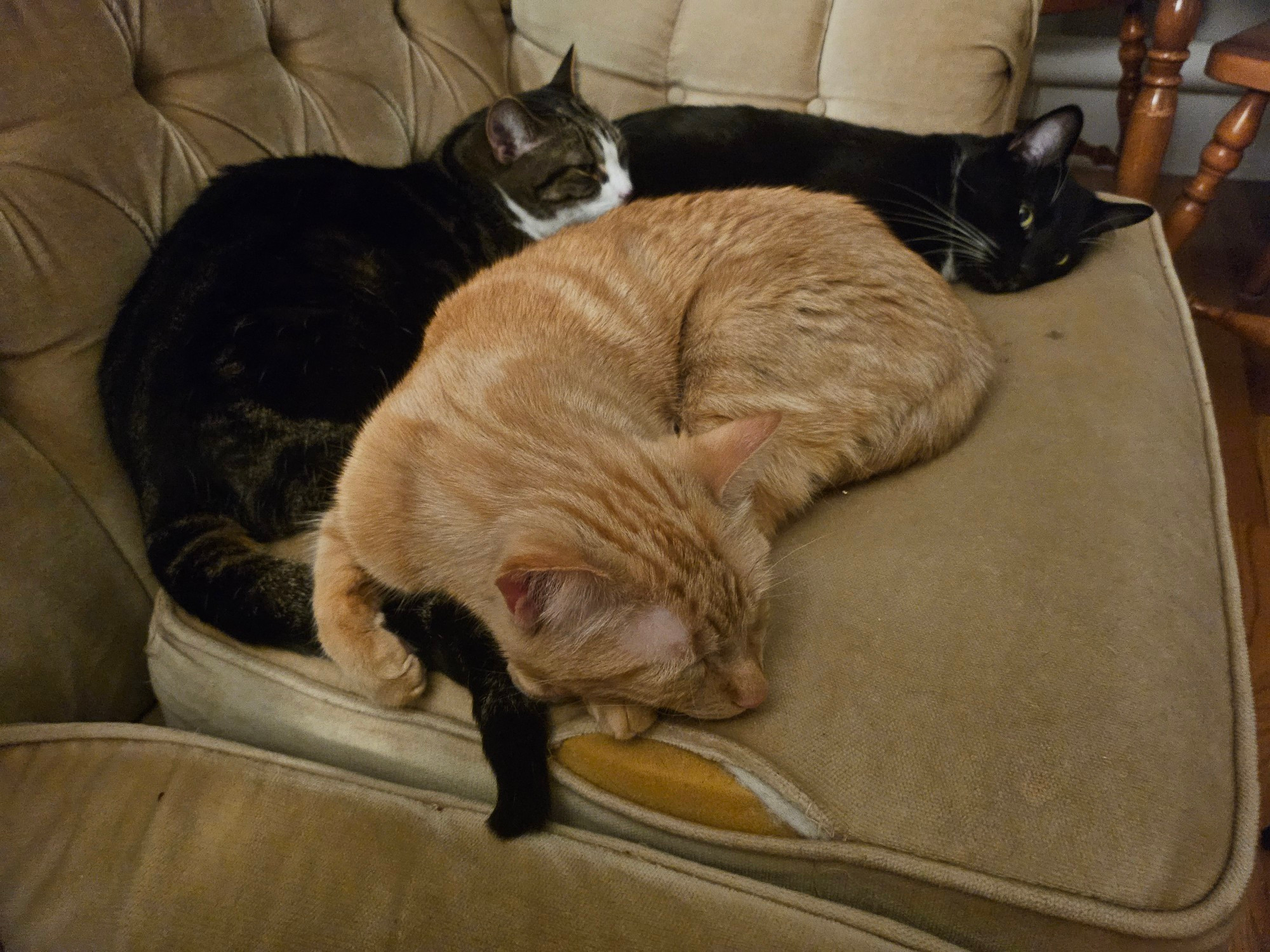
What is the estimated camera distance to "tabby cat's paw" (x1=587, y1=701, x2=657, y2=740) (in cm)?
85

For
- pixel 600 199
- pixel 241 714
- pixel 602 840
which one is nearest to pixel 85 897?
pixel 241 714

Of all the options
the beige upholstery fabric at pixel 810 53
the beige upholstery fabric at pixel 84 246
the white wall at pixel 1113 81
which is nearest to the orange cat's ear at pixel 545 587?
the beige upholstery fabric at pixel 84 246

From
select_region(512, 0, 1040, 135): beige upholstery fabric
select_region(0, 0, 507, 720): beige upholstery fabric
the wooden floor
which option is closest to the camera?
select_region(0, 0, 507, 720): beige upholstery fabric

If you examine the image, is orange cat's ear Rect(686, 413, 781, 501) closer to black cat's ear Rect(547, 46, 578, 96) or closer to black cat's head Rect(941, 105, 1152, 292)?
black cat's head Rect(941, 105, 1152, 292)

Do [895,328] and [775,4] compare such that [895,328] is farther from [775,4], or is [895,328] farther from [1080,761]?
[775,4]

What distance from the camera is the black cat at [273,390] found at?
1002 millimetres

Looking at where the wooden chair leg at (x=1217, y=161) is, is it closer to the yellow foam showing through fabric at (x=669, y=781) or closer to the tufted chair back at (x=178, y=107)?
the tufted chair back at (x=178, y=107)

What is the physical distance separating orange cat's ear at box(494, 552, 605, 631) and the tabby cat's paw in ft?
0.57

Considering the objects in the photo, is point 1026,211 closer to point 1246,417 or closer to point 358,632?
point 1246,417

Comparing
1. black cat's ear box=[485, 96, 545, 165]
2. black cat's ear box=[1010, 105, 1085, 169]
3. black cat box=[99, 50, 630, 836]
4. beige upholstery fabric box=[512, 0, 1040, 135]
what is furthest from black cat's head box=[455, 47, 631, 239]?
black cat's ear box=[1010, 105, 1085, 169]

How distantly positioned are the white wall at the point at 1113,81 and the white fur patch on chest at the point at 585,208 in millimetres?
2037

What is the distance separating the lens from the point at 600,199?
193 centimetres

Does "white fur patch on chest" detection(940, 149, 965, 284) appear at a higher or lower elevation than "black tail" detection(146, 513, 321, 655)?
higher

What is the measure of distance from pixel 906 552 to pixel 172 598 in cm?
111
